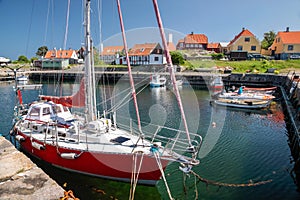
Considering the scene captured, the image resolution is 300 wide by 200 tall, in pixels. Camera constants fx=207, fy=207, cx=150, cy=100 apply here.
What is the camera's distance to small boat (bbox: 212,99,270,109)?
27641mm

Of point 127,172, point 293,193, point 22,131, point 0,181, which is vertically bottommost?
point 293,193

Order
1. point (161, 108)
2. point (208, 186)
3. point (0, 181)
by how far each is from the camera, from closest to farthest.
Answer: point (0, 181) < point (208, 186) < point (161, 108)

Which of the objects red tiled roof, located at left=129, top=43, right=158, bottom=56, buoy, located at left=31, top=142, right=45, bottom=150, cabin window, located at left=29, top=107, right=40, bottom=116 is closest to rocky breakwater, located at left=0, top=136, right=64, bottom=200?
buoy, located at left=31, top=142, right=45, bottom=150

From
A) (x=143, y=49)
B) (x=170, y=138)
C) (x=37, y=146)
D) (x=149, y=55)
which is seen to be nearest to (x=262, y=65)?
(x=149, y=55)

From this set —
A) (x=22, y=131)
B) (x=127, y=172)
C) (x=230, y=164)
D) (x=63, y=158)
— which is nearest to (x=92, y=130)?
(x=63, y=158)

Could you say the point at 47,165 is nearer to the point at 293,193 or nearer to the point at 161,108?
the point at 293,193

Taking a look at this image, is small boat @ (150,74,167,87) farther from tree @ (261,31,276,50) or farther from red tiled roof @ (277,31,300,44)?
tree @ (261,31,276,50)

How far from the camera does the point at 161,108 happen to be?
2803 centimetres

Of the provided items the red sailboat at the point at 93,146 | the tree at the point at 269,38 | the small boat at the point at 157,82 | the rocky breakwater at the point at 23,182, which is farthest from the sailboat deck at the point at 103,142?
the tree at the point at 269,38

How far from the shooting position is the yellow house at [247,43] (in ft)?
220

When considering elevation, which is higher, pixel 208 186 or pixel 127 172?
pixel 127 172

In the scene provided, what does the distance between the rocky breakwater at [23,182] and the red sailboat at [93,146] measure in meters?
4.21

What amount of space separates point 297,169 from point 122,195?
33.9 feet

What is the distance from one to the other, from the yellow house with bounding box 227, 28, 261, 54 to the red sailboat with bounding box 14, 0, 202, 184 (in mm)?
65933
